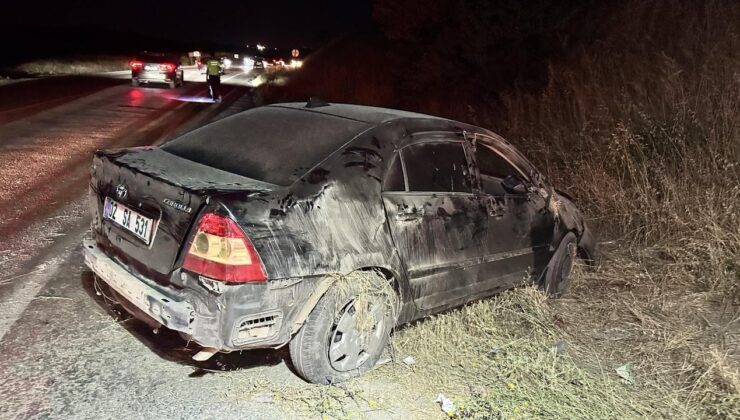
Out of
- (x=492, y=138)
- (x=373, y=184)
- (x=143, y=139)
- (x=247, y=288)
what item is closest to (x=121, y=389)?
(x=247, y=288)

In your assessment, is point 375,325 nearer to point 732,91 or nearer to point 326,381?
point 326,381

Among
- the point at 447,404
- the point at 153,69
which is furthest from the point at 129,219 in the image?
the point at 153,69

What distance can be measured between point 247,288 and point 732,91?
6.53 meters

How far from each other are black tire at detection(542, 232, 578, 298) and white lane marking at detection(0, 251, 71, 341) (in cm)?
389

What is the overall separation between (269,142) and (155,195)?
0.87 metres

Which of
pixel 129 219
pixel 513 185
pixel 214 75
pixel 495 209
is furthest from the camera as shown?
pixel 214 75

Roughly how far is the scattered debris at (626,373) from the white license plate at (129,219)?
2907 millimetres

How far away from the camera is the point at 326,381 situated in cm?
318

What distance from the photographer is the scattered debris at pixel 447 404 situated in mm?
2971

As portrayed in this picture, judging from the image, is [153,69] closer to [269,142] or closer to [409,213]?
[269,142]

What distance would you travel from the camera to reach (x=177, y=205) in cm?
288

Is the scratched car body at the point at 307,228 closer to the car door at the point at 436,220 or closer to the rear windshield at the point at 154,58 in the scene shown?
the car door at the point at 436,220

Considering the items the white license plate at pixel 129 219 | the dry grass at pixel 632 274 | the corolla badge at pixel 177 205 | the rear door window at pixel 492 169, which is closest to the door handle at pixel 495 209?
the rear door window at pixel 492 169

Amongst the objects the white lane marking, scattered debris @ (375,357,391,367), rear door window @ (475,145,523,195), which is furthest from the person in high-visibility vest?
scattered debris @ (375,357,391,367)
